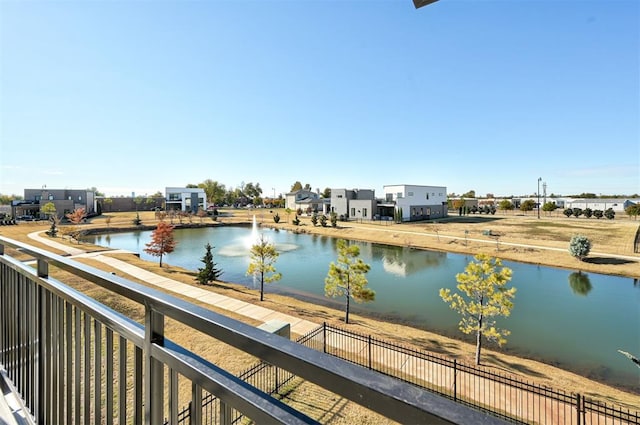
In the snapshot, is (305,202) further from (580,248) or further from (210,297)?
(210,297)

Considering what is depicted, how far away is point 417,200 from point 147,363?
4228 cm

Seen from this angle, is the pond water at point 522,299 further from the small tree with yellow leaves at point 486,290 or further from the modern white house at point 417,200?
the modern white house at point 417,200

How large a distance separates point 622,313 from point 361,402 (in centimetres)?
1648

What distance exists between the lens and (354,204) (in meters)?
40.8

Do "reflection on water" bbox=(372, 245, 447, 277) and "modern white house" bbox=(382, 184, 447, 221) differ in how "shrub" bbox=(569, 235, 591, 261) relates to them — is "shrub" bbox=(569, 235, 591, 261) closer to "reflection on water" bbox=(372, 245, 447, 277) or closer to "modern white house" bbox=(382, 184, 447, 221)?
"reflection on water" bbox=(372, 245, 447, 277)

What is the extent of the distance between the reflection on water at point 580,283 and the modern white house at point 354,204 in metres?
23.6

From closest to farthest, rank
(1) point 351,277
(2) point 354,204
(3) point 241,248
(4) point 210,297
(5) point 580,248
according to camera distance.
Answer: (1) point 351,277 < (4) point 210,297 < (5) point 580,248 < (3) point 241,248 < (2) point 354,204

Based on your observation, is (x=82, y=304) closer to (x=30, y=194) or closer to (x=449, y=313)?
(x=449, y=313)

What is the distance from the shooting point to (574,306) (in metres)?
12.8

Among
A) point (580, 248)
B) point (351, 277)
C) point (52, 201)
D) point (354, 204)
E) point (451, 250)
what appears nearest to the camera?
point (351, 277)

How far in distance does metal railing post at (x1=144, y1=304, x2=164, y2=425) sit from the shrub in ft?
79.7

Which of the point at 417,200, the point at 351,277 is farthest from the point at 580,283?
the point at 417,200

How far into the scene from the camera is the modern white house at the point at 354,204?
3981 centimetres

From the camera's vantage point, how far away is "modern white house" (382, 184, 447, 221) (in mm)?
39312
